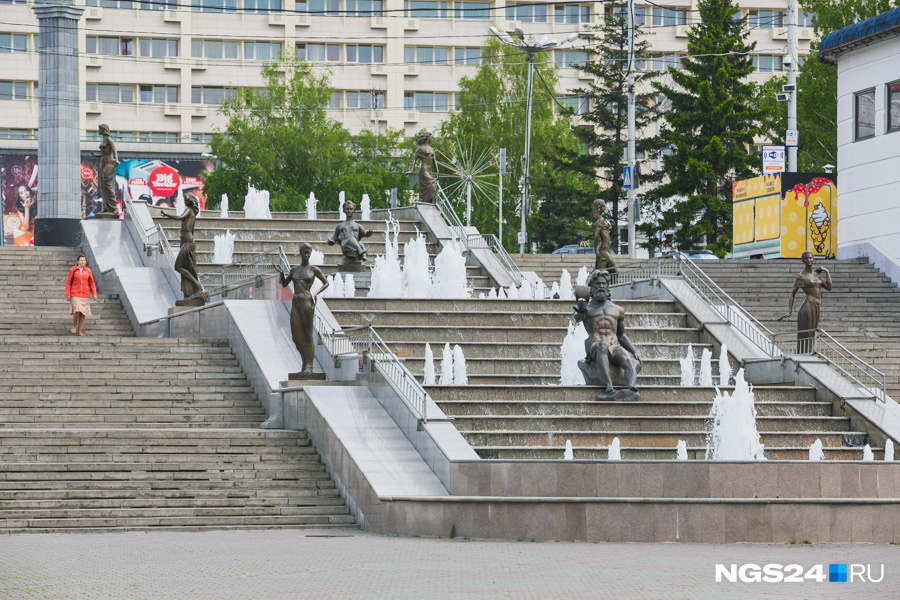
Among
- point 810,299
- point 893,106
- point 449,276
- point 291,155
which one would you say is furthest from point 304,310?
point 291,155

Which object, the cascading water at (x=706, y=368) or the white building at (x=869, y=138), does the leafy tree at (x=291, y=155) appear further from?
the cascading water at (x=706, y=368)

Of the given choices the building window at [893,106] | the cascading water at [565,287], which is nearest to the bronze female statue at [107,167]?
the cascading water at [565,287]

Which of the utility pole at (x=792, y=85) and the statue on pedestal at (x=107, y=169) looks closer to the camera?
the statue on pedestal at (x=107, y=169)

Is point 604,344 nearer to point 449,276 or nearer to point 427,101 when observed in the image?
point 449,276

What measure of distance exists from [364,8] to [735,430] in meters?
67.8

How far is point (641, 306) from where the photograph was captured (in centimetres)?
2558

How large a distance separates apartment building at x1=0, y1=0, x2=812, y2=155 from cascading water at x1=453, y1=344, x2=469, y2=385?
58.6m

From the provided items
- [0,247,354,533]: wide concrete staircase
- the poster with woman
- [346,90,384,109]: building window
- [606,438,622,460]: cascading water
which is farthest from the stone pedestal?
[346,90,384,109]: building window

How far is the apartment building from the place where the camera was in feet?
260

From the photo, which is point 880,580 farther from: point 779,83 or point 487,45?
point 487,45

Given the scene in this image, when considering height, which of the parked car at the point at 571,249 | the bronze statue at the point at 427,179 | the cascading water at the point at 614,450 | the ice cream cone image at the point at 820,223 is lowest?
the cascading water at the point at 614,450

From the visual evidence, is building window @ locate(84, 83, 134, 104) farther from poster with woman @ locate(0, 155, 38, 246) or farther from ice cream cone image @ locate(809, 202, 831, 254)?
ice cream cone image @ locate(809, 202, 831, 254)

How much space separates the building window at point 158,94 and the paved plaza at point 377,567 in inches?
2672

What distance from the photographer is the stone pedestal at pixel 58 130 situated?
37.9 m
